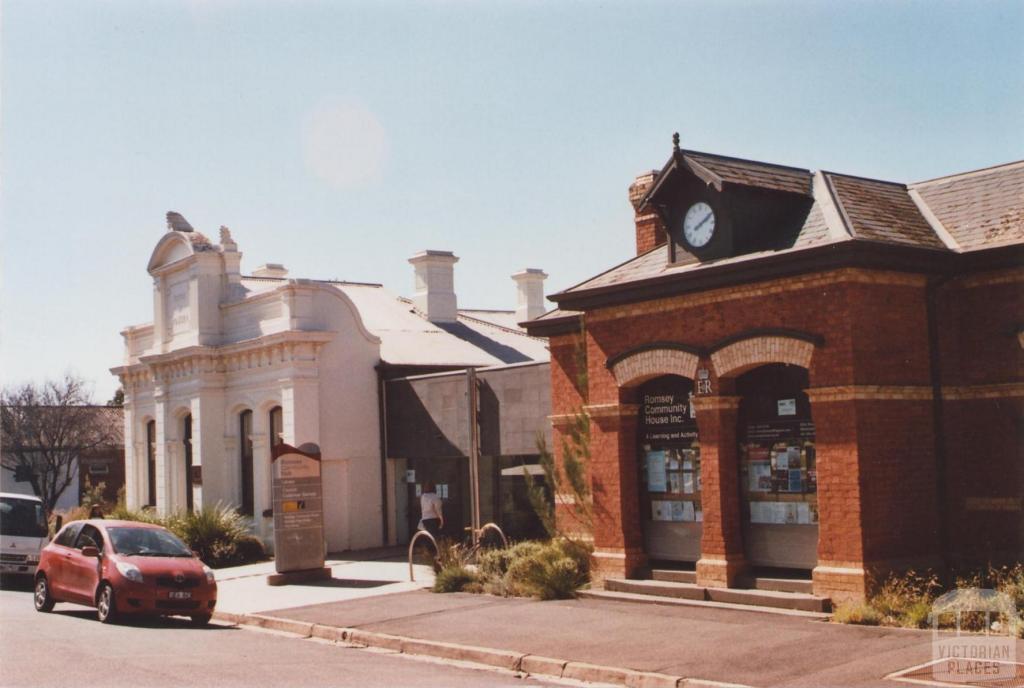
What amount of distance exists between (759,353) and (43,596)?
11329 mm

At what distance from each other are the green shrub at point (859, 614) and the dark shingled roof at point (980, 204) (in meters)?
4.85

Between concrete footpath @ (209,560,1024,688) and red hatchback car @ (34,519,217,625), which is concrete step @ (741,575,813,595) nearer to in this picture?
concrete footpath @ (209,560,1024,688)

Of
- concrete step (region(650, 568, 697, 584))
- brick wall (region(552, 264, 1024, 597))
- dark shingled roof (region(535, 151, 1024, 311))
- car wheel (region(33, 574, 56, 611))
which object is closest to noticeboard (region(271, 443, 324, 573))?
car wheel (region(33, 574, 56, 611))

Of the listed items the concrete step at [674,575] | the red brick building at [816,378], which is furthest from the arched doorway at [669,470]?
the concrete step at [674,575]

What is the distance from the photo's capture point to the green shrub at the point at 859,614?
12781 millimetres

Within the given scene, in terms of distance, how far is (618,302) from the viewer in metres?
16.8

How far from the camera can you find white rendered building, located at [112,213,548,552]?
26.0 meters

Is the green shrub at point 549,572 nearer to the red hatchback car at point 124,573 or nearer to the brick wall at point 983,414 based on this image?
the red hatchback car at point 124,573

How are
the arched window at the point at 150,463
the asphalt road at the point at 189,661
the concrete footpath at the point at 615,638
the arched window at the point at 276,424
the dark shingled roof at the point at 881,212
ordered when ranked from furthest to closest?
1. the arched window at the point at 150,463
2. the arched window at the point at 276,424
3. the dark shingled roof at the point at 881,212
4. the asphalt road at the point at 189,661
5. the concrete footpath at the point at 615,638

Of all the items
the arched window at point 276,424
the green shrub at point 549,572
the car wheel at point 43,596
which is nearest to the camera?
the green shrub at point 549,572

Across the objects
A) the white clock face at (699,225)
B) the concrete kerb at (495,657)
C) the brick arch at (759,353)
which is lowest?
the concrete kerb at (495,657)

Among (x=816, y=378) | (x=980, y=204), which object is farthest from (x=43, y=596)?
(x=980, y=204)

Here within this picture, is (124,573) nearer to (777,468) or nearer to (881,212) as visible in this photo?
(777,468)

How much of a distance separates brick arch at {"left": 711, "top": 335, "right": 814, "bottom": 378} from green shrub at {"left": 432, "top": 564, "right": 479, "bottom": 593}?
5382 mm
